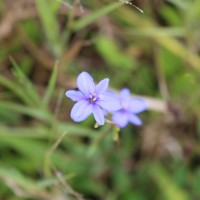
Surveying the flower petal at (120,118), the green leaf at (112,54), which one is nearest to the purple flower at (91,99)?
the flower petal at (120,118)

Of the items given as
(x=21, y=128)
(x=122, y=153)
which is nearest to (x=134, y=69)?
(x=122, y=153)

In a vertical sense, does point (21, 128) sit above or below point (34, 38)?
below

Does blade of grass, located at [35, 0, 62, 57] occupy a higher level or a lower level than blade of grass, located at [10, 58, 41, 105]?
higher

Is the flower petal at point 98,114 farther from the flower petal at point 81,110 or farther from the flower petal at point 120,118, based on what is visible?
the flower petal at point 120,118

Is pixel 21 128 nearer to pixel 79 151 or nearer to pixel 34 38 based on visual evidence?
pixel 79 151

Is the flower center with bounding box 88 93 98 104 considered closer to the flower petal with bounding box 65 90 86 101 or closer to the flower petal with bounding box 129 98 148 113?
the flower petal with bounding box 65 90 86 101

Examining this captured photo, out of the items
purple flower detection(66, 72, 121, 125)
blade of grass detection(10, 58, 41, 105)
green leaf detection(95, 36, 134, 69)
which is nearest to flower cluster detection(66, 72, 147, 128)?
purple flower detection(66, 72, 121, 125)

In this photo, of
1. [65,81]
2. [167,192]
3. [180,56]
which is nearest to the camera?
[167,192]
